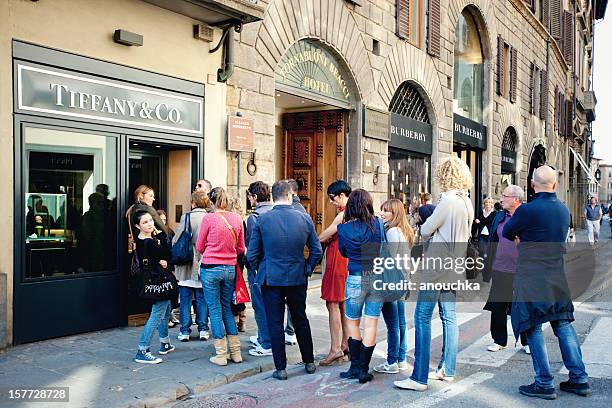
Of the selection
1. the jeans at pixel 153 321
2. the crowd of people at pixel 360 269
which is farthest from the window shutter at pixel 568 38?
the jeans at pixel 153 321

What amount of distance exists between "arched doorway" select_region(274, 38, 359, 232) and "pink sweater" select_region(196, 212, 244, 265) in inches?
236

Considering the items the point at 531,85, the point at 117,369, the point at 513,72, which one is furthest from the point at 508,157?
the point at 117,369

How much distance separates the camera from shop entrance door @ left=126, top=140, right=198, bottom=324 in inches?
346

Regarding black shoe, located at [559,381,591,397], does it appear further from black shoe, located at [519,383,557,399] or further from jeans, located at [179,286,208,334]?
jeans, located at [179,286,208,334]

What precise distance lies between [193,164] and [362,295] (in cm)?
427

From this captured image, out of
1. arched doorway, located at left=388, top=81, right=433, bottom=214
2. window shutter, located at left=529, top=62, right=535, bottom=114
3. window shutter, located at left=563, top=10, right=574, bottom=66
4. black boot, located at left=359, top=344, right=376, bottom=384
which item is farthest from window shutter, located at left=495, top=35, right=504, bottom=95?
black boot, located at left=359, top=344, right=376, bottom=384

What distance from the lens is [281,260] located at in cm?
573

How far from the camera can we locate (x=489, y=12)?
65.1 ft

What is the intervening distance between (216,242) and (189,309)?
154cm

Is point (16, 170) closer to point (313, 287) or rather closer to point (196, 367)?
point (196, 367)

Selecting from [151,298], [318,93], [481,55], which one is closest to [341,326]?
[151,298]

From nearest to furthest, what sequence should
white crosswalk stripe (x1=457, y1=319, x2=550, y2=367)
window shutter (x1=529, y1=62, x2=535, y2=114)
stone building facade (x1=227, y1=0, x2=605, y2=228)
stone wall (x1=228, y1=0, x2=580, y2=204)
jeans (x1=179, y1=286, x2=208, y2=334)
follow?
white crosswalk stripe (x1=457, y1=319, x2=550, y2=367) → jeans (x1=179, y1=286, x2=208, y2=334) → stone wall (x1=228, y1=0, x2=580, y2=204) → stone building facade (x1=227, y1=0, x2=605, y2=228) → window shutter (x1=529, y1=62, x2=535, y2=114)

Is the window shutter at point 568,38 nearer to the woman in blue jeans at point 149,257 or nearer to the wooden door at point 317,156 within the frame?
the wooden door at point 317,156

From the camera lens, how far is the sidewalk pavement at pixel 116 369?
5.27 m
